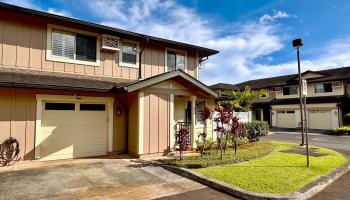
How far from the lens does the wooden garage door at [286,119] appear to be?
1092 inches

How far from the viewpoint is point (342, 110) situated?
24203mm

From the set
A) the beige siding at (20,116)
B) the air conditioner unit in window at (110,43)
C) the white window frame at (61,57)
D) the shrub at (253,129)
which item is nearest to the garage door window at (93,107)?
the beige siding at (20,116)

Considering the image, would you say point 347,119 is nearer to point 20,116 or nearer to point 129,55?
point 129,55

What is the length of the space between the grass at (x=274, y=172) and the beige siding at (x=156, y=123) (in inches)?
109

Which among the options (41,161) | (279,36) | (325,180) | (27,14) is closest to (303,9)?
(279,36)

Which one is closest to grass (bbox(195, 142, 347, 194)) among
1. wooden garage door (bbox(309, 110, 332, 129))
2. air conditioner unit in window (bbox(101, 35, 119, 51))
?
air conditioner unit in window (bbox(101, 35, 119, 51))

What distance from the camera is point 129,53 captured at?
11.0 m

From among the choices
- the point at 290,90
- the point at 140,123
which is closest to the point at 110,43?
the point at 140,123

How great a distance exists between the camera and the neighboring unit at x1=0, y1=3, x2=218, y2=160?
26.8 feet

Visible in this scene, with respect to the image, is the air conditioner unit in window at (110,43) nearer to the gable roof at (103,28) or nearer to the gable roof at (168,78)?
the gable roof at (103,28)

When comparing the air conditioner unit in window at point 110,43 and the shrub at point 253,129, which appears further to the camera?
the shrub at point 253,129

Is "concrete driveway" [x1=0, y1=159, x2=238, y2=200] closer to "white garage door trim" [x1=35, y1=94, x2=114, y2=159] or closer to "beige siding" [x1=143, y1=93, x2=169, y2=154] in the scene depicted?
"white garage door trim" [x1=35, y1=94, x2=114, y2=159]

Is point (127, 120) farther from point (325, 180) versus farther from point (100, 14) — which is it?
point (325, 180)

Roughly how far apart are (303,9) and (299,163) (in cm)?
790
